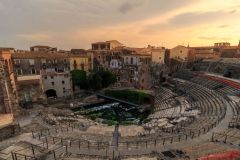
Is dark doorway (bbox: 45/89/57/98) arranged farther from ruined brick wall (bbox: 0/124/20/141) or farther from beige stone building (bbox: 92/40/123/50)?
beige stone building (bbox: 92/40/123/50)

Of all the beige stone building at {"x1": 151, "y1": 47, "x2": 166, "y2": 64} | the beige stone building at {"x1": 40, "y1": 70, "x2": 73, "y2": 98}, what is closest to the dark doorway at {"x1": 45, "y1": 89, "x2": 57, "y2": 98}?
the beige stone building at {"x1": 40, "y1": 70, "x2": 73, "y2": 98}

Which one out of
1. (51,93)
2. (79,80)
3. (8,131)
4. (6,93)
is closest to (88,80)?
(79,80)

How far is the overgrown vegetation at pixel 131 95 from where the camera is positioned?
4519 cm

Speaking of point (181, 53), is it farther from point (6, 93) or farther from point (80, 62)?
point (6, 93)

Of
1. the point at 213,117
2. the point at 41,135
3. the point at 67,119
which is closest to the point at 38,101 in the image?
the point at 67,119

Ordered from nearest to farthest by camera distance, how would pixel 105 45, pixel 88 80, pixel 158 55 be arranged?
pixel 88 80 → pixel 158 55 → pixel 105 45

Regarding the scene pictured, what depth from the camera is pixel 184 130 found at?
2241 cm

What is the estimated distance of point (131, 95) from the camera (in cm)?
4675

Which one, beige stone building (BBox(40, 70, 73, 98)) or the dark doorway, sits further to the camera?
the dark doorway

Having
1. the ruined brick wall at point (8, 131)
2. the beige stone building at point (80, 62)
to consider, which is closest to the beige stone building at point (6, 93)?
the ruined brick wall at point (8, 131)

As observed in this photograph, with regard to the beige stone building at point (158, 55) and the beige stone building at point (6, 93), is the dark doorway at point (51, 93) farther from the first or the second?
the beige stone building at point (158, 55)

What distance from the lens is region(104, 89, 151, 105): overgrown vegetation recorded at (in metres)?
45.2

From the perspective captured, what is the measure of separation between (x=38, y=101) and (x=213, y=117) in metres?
29.5

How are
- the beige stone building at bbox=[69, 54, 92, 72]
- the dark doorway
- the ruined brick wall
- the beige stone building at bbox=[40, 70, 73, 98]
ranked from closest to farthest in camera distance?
1. the ruined brick wall
2. the beige stone building at bbox=[40, 70, 73, 98]
3. the dark doorway
4. the beige stone building at bbox=[69, 54, 92, 72]
